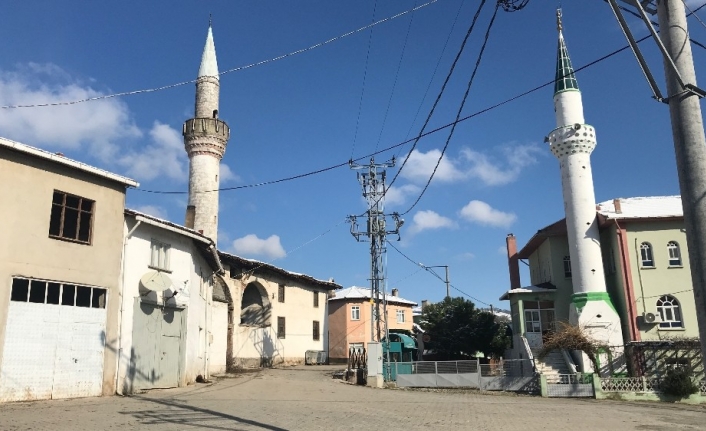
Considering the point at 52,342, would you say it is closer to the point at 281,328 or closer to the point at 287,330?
the point at 281,328

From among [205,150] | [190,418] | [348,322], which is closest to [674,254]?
[190,418]

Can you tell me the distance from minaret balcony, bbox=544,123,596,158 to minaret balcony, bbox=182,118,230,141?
20748 mm

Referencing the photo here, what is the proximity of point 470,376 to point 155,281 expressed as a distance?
13.6 meters

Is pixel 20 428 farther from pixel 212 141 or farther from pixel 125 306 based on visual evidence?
pixel 212 141

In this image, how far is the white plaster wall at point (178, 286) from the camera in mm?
16828

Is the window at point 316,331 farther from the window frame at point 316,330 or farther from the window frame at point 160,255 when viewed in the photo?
the window frame at point 160,255

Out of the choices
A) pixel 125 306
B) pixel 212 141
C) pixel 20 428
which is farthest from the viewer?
pixel 212 141

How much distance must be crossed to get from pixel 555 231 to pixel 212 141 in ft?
71.4

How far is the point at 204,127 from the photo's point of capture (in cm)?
3616

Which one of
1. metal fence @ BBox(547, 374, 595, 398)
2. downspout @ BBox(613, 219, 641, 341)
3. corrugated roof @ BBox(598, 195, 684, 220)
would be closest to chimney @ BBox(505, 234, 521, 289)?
corrugated roof @ BBox(598, 195, 684, 220)

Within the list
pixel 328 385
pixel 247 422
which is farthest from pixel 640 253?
pixel 247 422

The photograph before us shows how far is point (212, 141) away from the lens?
119 feet

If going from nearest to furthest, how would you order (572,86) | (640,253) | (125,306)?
(125,306)
(640,253)
(572,86)

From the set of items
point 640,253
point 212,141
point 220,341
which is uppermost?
point 212,141
